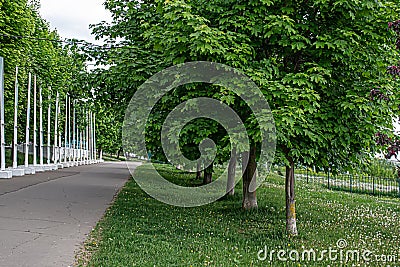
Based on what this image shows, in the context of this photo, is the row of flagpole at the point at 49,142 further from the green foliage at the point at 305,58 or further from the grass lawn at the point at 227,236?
the green foliage at the point at 305,58

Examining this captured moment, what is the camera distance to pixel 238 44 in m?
8.33

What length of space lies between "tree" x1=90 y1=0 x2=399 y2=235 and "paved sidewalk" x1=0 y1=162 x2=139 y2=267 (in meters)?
3.62

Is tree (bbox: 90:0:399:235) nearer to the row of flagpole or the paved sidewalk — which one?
the paved sidewalk

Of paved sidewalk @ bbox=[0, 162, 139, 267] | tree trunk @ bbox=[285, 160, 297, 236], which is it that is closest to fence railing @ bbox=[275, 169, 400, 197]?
paved sidewalk @ bbox=[0, 162, 139, 267]

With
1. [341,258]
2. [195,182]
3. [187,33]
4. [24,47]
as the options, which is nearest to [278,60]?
[187,33]

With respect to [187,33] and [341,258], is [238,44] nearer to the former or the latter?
[187,33]

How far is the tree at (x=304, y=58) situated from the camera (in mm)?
7906

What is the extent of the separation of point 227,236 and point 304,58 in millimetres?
3855

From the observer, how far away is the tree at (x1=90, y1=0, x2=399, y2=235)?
25.9 ft

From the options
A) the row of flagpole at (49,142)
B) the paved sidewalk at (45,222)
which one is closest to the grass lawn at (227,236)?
the paved sidewalk at (45,222)

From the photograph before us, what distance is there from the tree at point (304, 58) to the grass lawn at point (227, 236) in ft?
3.87

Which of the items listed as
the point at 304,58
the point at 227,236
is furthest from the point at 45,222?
the point at 304,58

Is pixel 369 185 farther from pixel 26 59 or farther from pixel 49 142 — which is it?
pixel 26 59

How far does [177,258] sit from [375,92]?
13.9 feet
